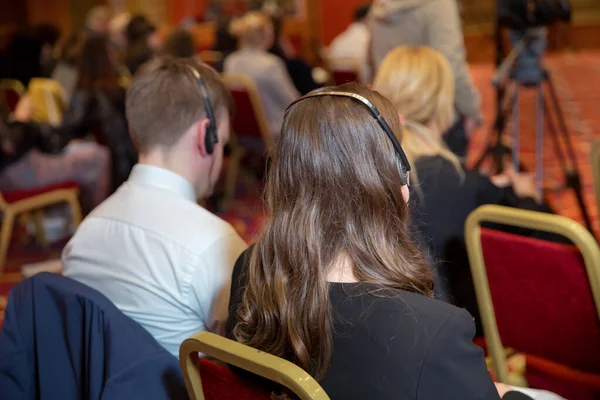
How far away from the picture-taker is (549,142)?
5.88 metres

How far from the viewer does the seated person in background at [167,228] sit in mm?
1574

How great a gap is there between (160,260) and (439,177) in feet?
2.59

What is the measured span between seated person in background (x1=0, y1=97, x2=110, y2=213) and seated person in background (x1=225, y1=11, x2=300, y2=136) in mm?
1080

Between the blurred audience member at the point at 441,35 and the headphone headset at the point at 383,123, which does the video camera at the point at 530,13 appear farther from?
the headphone headset at the point at 383,123

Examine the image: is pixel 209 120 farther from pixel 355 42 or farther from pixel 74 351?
pixel 355 42

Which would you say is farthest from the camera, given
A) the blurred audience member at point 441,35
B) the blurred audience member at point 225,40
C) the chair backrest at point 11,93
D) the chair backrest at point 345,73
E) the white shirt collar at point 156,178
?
the blurred audience member at point 225,40

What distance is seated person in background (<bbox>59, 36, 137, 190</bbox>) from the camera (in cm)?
411

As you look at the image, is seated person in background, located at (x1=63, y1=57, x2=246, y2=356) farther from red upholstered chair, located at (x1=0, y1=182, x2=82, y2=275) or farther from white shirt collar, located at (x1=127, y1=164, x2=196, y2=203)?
red upholstered chair, located at (x1=0, y1=182, x2=82, y2=275)

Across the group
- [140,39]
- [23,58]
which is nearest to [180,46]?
[140,39]

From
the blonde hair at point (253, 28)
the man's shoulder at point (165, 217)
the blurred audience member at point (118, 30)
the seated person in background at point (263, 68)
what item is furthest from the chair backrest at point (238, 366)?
the blurred audience member at point (118, 30)

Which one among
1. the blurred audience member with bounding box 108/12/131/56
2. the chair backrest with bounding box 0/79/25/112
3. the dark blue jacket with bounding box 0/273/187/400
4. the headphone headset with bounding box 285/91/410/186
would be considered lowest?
the chair backrest with bounding box 0/79/25/112

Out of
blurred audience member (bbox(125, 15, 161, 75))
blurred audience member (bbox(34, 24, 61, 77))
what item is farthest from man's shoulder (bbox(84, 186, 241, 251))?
blurred audience member (bbox(34, 24, 61, 77))

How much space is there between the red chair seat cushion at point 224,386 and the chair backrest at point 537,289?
0.70 meters

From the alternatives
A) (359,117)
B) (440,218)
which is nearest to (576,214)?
(440,218)
